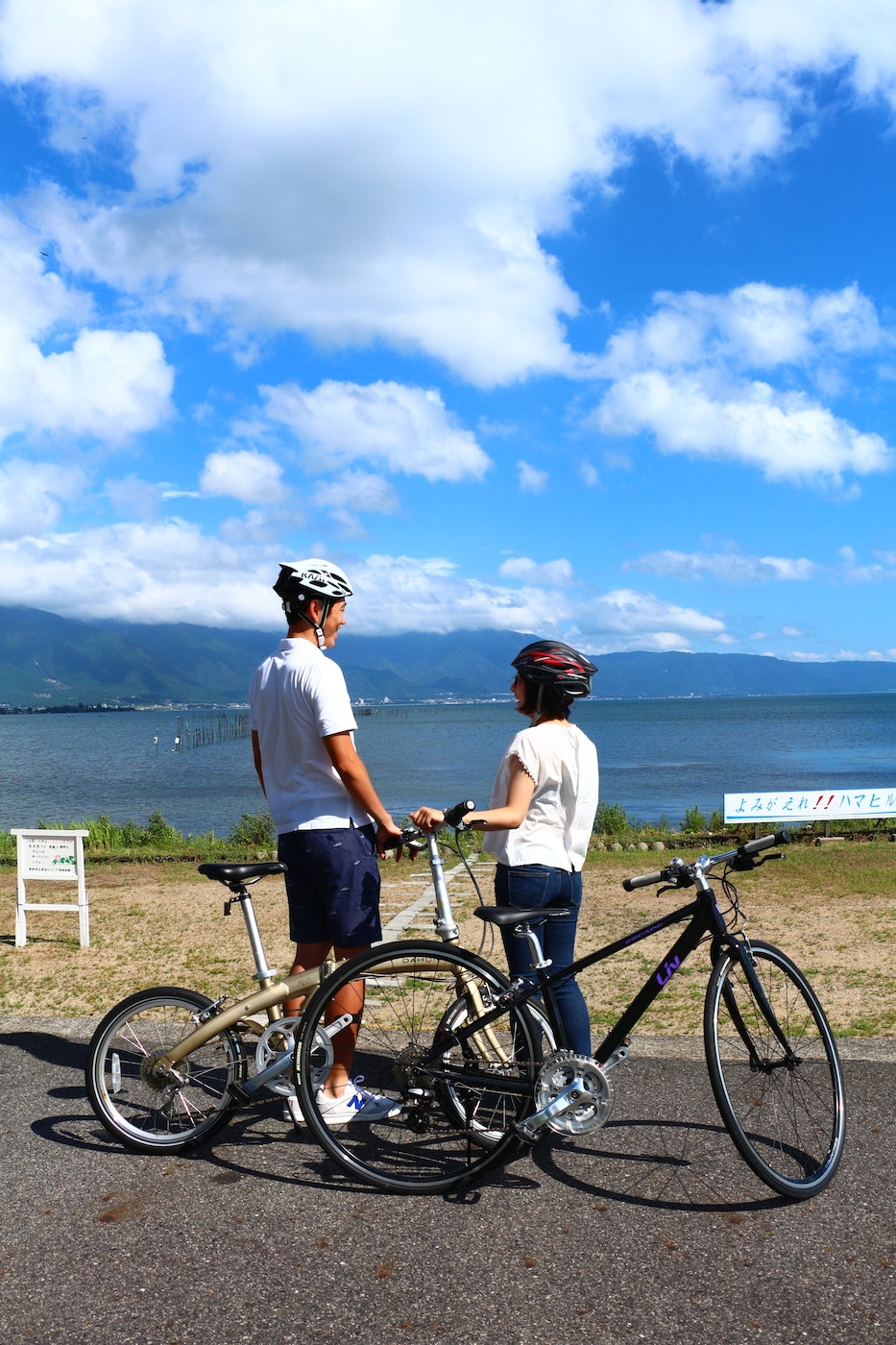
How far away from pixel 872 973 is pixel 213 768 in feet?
200

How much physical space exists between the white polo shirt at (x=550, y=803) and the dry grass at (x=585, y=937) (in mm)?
1881

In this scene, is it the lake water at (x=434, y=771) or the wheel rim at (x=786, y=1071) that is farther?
the lake water at (x=434, y=771)

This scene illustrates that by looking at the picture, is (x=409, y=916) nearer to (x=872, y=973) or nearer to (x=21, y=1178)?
(x=872, y=973)

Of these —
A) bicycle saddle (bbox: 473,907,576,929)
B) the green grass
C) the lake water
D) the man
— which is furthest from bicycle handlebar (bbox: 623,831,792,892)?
the lake water

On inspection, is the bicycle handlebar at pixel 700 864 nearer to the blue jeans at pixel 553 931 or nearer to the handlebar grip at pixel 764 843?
the handlebar grip at pixel 764 843

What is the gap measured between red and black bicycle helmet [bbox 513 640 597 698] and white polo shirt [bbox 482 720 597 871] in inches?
6.1

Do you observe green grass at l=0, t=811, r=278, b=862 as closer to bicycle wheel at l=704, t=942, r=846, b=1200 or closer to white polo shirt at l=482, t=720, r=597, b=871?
white polo shirt at l=482, t=720, r=597, b=871

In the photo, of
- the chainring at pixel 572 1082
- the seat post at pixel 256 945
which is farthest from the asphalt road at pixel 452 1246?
the seat post at pixel 256 945

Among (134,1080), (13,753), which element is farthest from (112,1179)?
(13,753)

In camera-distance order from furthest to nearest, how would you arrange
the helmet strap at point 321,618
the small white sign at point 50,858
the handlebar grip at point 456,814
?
1. the small white sign at point 50,858
2. the helmet strap at point 321,618
3. the handlebar grip at point 456,814

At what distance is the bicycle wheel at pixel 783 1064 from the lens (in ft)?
11.1

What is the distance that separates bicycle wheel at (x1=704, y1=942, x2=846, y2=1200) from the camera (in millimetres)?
3375

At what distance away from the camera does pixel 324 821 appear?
378 centimetres

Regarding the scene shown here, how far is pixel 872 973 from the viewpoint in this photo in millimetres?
6277
